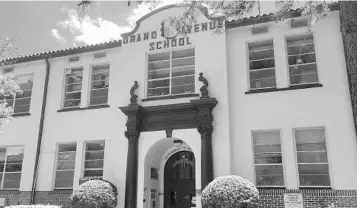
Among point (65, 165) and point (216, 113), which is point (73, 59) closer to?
point (65, 165)

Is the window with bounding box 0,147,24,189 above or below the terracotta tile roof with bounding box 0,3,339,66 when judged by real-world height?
below

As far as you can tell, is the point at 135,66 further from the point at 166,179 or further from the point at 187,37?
the point at 166,179

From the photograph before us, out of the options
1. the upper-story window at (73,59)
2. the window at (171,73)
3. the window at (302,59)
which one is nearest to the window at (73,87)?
the upper-story window at (73,59)

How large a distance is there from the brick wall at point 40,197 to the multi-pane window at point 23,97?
3.75m

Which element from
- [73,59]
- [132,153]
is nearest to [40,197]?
[132,153]

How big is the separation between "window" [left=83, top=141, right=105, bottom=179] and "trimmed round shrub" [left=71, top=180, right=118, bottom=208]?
1.50m

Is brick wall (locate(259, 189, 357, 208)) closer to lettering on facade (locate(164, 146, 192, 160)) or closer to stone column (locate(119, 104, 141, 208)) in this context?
lettering on facade (locate(164, 146, 192, 160))

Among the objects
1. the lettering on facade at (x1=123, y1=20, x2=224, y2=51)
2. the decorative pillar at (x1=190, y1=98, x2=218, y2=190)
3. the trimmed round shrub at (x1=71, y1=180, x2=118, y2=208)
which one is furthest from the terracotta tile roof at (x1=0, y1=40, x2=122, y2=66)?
the trimmed round shrub at (x1=71, y1=180, x2=118, y2=208)

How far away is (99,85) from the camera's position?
54.2 feet

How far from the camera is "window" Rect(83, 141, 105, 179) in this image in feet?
50.2

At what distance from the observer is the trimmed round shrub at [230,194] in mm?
11344

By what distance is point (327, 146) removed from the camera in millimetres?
12500

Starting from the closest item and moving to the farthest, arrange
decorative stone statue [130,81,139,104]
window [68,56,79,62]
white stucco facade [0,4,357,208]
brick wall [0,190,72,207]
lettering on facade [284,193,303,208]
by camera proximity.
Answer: lettering on facade [284,193,303,208] → white stucco facade [0,4,357,208] → decorative stone statue [130,81,139,104] → brick wall [0,190,72,207] → window [68,56,79,62]

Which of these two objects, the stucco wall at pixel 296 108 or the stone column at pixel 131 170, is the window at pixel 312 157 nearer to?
the stucco wall at pixel 296 108
